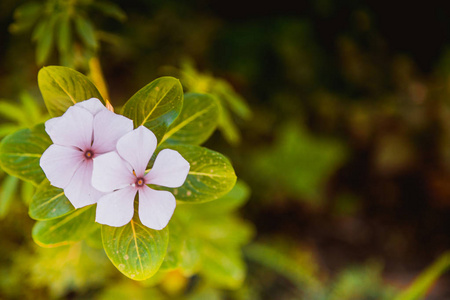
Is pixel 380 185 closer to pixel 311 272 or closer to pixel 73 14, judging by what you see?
pixel 311 272

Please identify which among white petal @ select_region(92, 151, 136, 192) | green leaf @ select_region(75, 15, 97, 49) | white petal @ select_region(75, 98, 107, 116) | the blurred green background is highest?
white petal @ select_region(75, 98, 107, 116)

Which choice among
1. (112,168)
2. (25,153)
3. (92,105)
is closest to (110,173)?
(112,168)

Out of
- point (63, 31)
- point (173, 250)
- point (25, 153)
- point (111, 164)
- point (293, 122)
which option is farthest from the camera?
point (293, 122)

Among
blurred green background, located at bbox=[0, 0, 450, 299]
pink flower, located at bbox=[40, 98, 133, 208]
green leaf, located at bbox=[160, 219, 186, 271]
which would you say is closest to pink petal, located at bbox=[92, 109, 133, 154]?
pink flower, located at bbox=[40, 98, 133, 208]

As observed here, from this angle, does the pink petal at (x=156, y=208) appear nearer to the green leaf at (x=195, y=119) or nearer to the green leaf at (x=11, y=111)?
the green leaf at (x=195, y=119)

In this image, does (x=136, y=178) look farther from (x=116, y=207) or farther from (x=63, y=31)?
(x=63, y=31)

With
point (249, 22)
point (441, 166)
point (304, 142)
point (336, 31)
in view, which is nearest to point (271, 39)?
point (249, 22)

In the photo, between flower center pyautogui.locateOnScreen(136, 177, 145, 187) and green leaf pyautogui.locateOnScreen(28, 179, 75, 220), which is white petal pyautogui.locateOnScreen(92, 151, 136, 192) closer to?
flower center pyautogui.locateOnScreen(136, 177, 145, 187)
